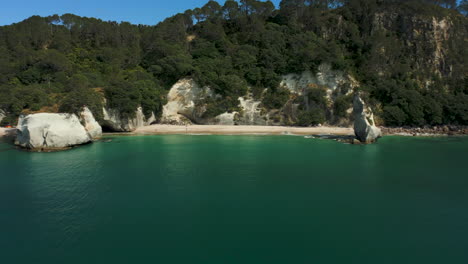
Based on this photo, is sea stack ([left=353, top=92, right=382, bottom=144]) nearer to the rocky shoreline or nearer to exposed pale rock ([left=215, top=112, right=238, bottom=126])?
the rocky shoreline

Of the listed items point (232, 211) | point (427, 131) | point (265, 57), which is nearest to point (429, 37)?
point (427, 131)

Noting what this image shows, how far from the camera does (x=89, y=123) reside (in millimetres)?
35281

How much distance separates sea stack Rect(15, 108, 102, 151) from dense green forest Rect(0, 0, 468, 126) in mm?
9313

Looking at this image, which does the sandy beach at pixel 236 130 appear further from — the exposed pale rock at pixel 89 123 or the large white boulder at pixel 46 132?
the large white boulder at pixel 46 132

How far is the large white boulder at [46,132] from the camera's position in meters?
27.9

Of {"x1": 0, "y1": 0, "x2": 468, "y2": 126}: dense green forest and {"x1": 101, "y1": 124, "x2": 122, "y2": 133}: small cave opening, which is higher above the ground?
{"x1": 0, "y1": 0, "x2": 468, "y2": 126}: dense green forest

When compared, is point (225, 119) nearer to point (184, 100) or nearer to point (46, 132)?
point (184, 100)

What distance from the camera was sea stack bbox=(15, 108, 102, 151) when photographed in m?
27.9

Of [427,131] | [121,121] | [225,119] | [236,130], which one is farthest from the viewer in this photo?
[225,119]

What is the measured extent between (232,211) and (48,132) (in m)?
24.7

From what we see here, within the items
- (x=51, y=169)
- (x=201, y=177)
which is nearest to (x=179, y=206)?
(x=201, y=177)

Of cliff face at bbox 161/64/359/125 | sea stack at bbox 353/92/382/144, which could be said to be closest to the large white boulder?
cliff face at bbox 161/64/359/125

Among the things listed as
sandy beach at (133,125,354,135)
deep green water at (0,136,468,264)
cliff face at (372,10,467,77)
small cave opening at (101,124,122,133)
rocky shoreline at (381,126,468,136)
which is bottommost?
deep green water at (0,136,468,264)

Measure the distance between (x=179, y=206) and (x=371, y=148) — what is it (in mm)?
24937
